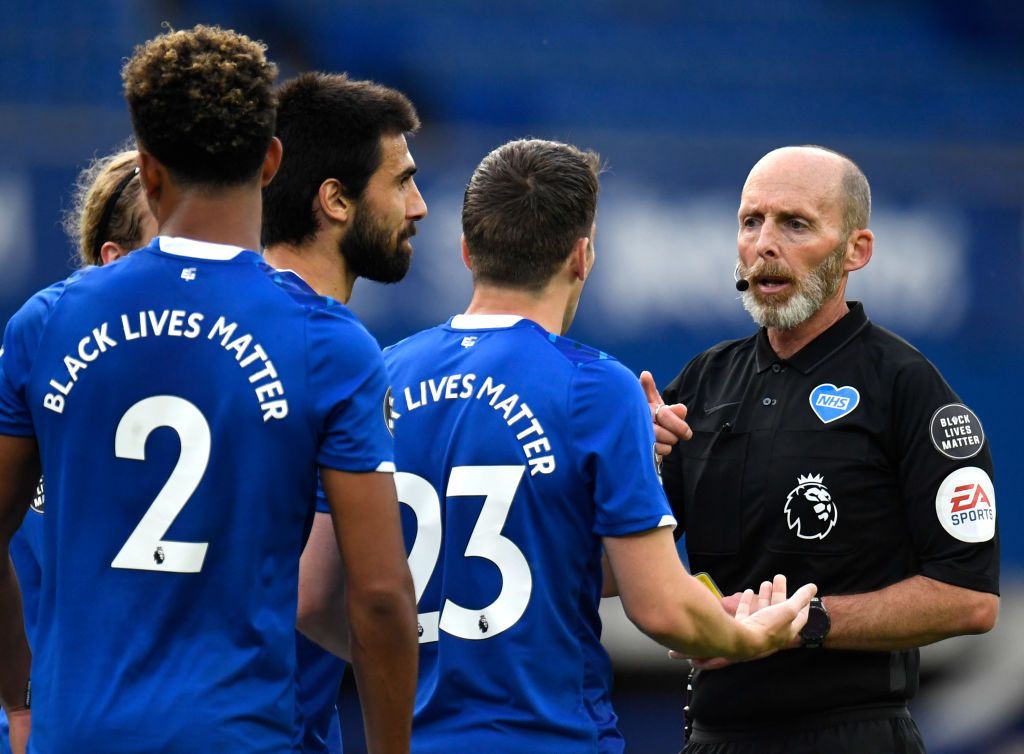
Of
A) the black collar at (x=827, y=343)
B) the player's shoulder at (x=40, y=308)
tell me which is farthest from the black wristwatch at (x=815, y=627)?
the player's shoulder at (x=40, y=308)

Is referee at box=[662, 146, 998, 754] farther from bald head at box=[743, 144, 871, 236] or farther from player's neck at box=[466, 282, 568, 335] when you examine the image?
player's neck at box=[466, 282, 568, 335]

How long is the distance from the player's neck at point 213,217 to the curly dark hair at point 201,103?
25 millimetres

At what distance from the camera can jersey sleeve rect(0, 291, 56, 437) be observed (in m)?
2.22

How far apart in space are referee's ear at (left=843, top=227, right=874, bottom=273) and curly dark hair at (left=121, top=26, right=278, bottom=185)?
171 centimetres

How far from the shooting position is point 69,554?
2158 mm

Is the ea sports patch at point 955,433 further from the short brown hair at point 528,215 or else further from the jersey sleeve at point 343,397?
the jersey sleeve at point 343,397

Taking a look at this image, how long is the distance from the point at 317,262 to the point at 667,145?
5.96 m

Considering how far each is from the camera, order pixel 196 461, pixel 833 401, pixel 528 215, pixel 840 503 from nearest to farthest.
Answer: pixel 196 461 → pixel 528 215 → pixel 840 503 → pixel 833 401

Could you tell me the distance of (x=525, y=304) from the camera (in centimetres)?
276

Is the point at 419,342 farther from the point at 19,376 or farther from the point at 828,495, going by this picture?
the point at 828,495

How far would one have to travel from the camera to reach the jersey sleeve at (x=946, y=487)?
3.11 meters

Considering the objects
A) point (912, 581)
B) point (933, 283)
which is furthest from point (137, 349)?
point (933, 283)

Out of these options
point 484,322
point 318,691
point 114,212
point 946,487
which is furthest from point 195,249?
point 946,487

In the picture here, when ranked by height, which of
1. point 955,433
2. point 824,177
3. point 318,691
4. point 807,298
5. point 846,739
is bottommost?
point 846,739
